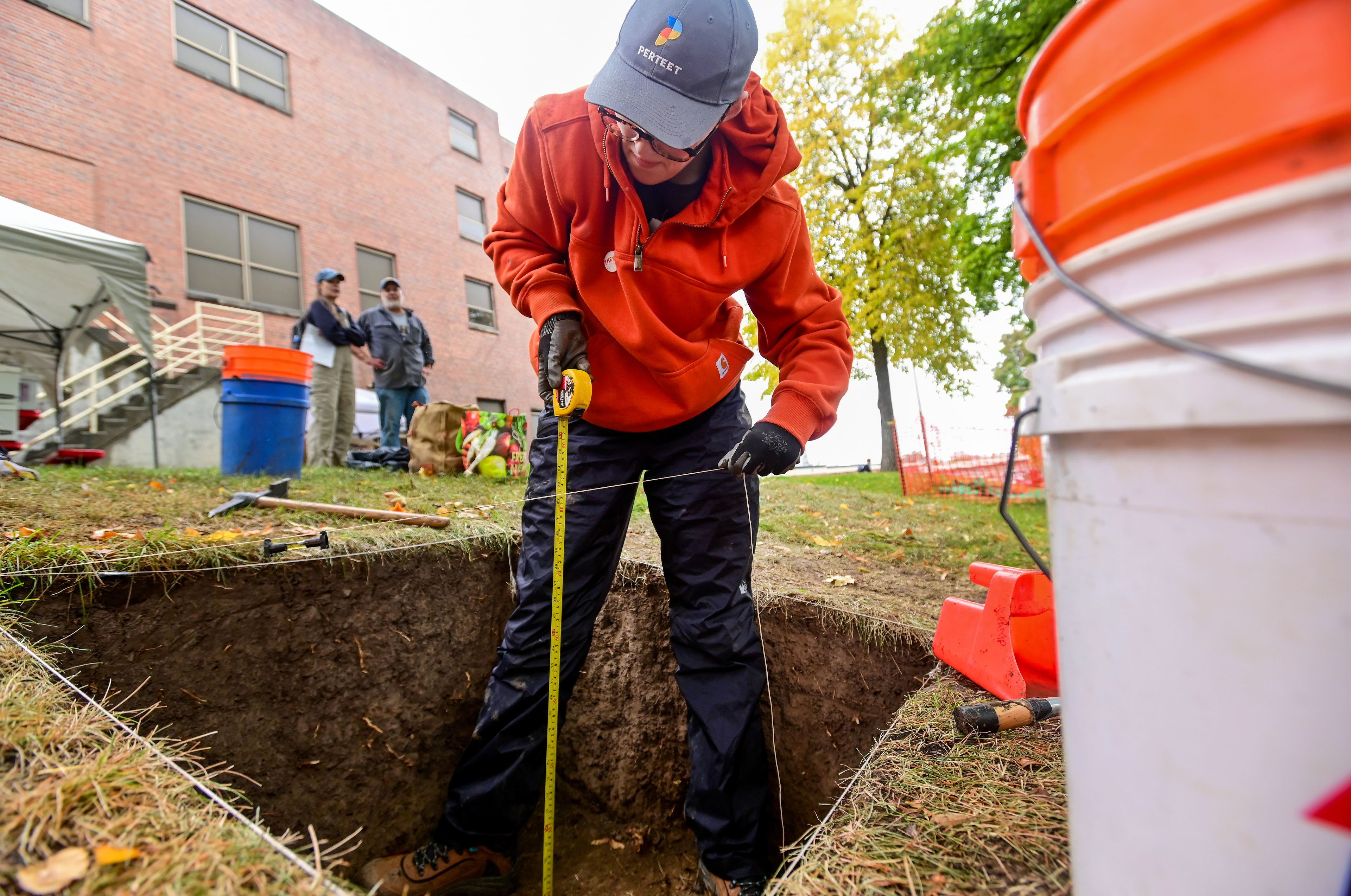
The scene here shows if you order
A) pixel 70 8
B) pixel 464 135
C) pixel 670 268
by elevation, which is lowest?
pixel 670 268

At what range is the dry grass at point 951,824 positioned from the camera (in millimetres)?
1078

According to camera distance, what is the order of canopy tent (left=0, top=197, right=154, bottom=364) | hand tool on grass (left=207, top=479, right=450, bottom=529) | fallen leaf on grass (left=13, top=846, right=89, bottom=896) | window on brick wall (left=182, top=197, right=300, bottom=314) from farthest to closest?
1. window on brick wall (left=182, top=197, right=300, bottom=314)
2. canopy tent (left=0, top=197, right=154, bottom=364)
3. hand tool on grass (left=207, top=479, right=450, bottom=529)
4. fallen leaf on grass (left=13, top=846, right=89, bottom=896)

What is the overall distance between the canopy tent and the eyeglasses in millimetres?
6566

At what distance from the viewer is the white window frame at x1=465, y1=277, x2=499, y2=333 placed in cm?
1592

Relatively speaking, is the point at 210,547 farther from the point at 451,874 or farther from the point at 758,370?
the point at 758,370

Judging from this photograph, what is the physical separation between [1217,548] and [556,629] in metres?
1.77

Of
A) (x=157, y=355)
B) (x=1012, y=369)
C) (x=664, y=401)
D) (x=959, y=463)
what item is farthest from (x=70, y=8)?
(x=1012, y=369)

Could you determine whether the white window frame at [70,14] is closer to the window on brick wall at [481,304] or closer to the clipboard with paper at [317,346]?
the clipboard with paper at [317,346]

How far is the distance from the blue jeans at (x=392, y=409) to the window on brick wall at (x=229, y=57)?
8338 millimetres

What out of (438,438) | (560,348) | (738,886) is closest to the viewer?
(738,886)

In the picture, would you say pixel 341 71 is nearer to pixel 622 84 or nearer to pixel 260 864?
pixel 622 84

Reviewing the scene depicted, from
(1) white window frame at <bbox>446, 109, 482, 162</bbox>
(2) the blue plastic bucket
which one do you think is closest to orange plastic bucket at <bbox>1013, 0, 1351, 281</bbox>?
(2) the blue plastic bucket

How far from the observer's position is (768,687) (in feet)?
8.43

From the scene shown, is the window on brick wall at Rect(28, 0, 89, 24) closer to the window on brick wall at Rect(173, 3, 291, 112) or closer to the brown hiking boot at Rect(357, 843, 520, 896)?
the window on brick wall at Rect(173, 3, 291, 112)
